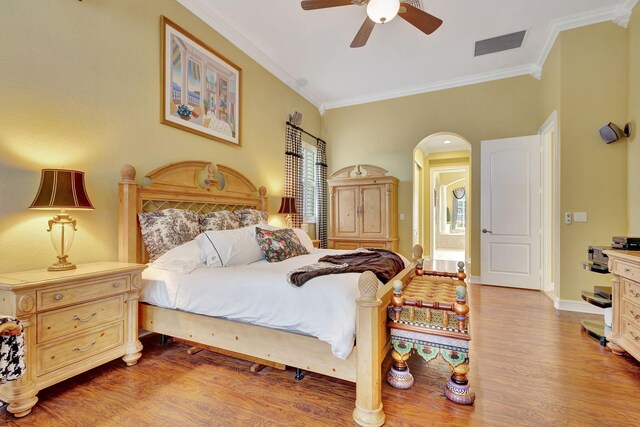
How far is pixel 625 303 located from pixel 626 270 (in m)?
0.28

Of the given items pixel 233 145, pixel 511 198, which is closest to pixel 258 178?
pixel 233 145

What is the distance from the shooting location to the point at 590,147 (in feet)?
11.4

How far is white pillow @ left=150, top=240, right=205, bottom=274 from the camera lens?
92.7 inches

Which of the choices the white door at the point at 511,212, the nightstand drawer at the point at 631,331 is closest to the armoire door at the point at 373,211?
the white door at the point at 511,212

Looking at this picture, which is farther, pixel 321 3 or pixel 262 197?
pixel 262 197

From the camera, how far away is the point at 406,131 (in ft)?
17.9

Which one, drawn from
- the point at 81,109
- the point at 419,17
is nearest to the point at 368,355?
the point at 81,109

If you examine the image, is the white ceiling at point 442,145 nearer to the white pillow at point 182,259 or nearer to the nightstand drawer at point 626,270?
the nightstand drawer at point 626,270

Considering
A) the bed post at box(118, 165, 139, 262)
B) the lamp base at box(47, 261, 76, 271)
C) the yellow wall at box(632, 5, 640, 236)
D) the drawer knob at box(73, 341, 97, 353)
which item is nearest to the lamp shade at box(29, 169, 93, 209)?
the lamp base at box(47, 261, 76, 271)

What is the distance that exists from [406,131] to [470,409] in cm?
460

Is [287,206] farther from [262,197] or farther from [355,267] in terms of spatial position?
[355,267]

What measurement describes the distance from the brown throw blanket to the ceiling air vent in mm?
3222

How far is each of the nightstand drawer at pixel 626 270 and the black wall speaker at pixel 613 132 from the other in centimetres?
170

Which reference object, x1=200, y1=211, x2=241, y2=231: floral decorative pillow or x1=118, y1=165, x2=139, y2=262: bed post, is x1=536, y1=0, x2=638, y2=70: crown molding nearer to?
x1=200, y1=211, x2=241, y2=231: floral decorative pillow
